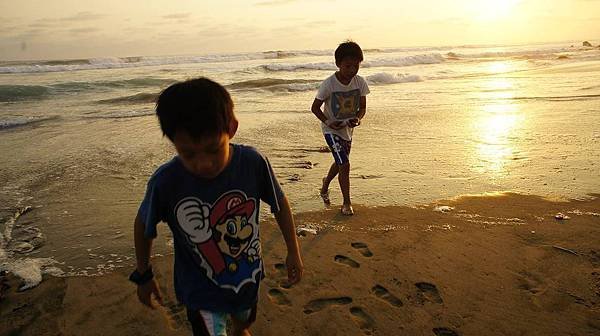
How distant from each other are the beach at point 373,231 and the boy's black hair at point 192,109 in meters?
1.51

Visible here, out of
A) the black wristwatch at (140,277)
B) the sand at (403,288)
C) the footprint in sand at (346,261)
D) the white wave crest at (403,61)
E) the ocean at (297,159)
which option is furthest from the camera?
the white wave crest at (403,61)

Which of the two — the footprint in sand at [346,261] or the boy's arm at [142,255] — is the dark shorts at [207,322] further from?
the footprint in sand at [346,261]

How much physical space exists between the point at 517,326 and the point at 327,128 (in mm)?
2614

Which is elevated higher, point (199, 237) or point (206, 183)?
point (206, 183)

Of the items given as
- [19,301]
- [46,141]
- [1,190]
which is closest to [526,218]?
[19,301]

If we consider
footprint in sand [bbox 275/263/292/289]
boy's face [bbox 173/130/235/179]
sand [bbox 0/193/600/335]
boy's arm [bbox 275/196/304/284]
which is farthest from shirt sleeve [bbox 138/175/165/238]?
footprint in sand [bbox 275/263/292/289]

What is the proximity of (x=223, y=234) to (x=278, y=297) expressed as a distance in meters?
1.26

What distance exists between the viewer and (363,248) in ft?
11.8

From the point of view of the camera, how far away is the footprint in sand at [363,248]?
348 cm

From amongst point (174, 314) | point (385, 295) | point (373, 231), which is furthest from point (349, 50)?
point (174, 314)

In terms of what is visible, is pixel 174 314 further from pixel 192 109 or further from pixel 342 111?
pixel 342 111

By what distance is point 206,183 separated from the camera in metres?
1.75

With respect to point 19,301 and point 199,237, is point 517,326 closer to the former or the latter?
point 199,237

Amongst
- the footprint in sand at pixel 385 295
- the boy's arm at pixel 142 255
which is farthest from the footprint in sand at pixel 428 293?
the boy's arm at pixel 142 255
